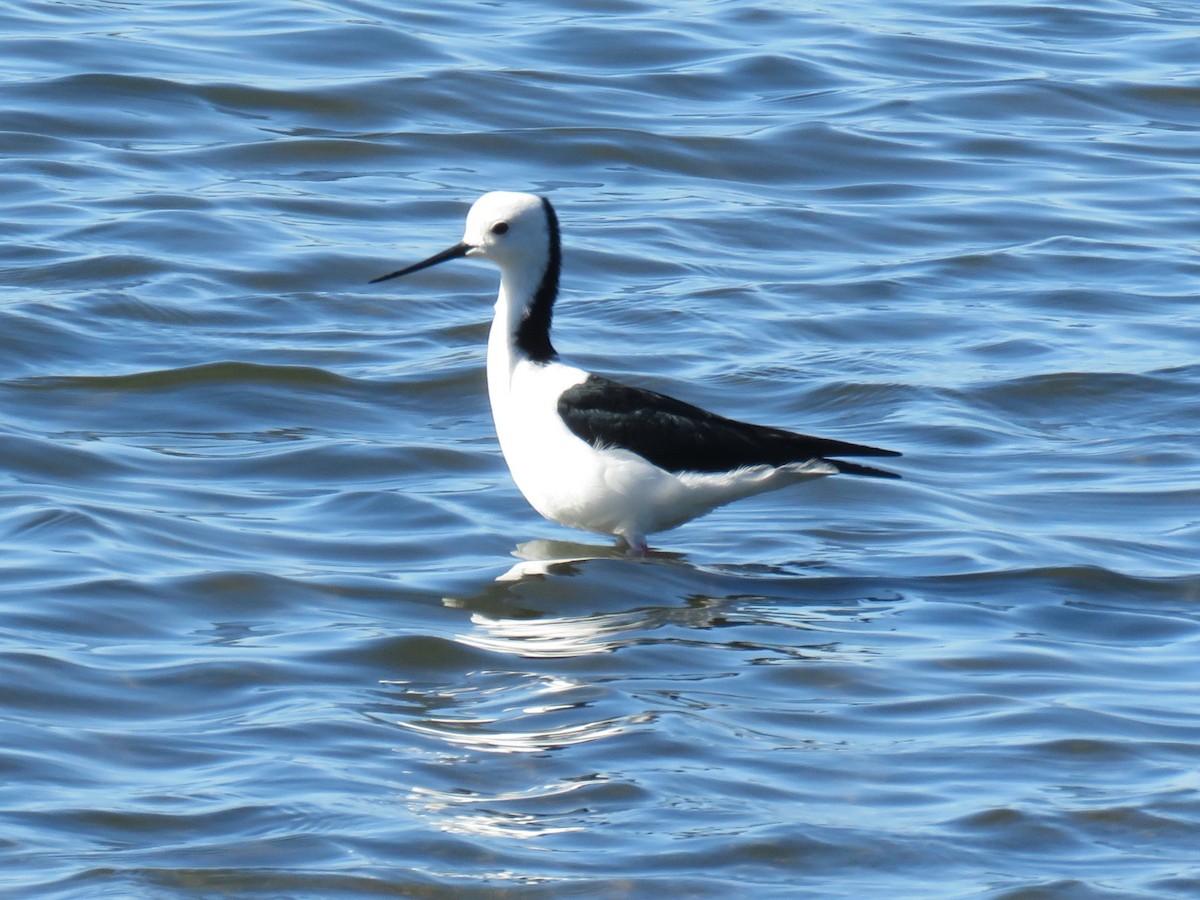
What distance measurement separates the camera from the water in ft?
18.5

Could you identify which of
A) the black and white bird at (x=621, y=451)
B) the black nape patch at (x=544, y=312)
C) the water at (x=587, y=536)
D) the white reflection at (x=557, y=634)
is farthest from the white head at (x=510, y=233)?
the white reflection at (x=557, y=634)

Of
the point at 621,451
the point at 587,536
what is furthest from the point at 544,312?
the point at 587,536

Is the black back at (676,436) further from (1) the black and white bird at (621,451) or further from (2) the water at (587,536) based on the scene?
(2) the water at (587,536)

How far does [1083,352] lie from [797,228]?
Result: 2545 millimetres

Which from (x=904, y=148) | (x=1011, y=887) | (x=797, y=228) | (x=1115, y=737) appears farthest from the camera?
(x=904, y=148)

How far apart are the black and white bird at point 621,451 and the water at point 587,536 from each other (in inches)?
9.5

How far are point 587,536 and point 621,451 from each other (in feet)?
2.37

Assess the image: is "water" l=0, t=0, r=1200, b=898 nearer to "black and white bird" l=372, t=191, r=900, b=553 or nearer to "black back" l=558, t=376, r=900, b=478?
"black and white bird" l=372, t=191, r=900, b=553

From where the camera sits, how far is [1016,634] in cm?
726

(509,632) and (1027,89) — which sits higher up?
(1027,89)

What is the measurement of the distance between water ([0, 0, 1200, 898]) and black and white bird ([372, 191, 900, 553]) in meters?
0.24

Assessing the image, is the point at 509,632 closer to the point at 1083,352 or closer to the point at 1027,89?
the point at 1083,352

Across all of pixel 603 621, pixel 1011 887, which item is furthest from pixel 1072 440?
pixel 1011 887

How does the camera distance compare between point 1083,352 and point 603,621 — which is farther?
point 1083,352
